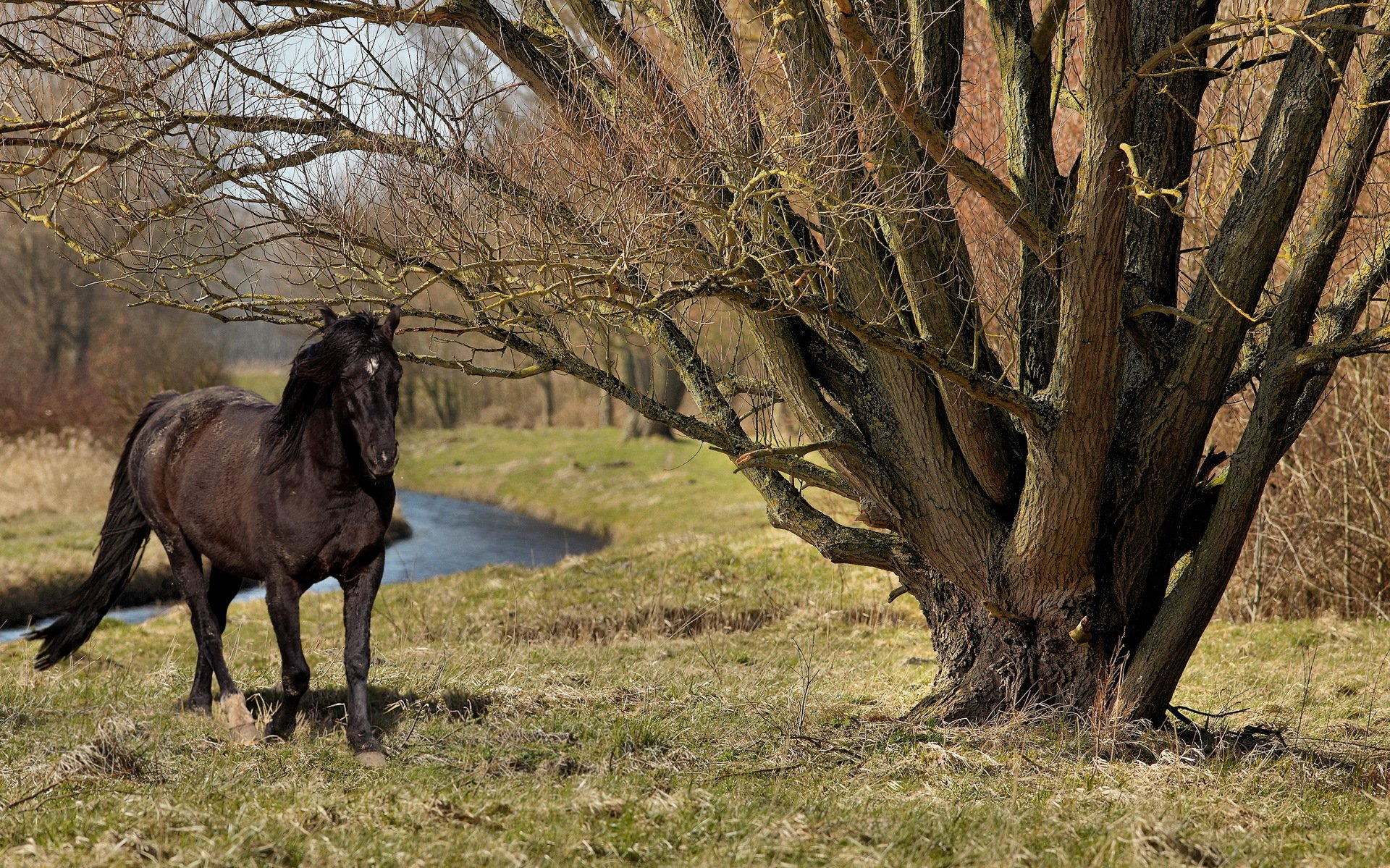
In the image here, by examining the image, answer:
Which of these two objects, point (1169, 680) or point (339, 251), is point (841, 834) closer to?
point (1169, 680)

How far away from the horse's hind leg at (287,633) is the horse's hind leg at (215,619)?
0.94 metres

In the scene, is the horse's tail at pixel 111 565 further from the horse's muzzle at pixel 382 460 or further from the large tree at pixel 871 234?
the horse's muzzle at pixel 382 460

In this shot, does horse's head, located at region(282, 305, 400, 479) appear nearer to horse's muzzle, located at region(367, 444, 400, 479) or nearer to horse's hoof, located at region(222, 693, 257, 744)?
horse's muzzle, located at region(367, 444, 400, 479)

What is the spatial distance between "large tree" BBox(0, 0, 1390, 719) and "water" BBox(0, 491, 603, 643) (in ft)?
34.5

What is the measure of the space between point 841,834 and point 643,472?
24064mm

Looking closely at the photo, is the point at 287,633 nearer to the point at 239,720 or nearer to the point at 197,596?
the point at 239,720

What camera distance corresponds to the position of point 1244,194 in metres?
5.98

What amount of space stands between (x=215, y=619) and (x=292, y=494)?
1.76m

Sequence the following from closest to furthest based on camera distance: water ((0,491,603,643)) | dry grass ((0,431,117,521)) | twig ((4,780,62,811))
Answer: twig ((4,780,62,811))
water ((0,491,603,643))
dry grass ((0,431,117,521))

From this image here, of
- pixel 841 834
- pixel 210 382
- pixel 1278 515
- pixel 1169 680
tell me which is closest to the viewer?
pixel 841 834

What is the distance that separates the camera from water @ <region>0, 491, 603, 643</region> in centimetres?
1836

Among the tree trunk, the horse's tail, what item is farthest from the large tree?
the horse's tail

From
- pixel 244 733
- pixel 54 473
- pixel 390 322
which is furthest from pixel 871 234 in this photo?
pixel 54 473

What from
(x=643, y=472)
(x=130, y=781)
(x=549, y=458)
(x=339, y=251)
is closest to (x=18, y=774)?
(x=130, y=781)
